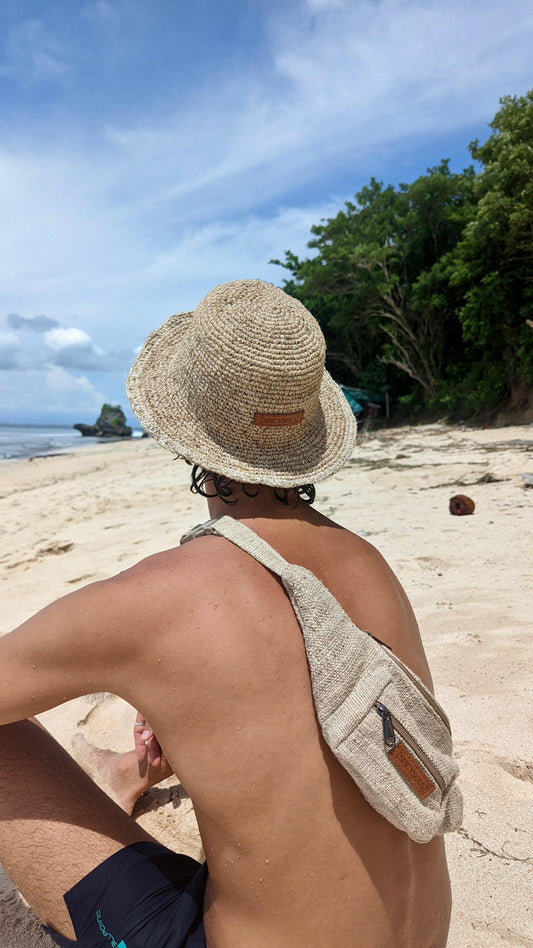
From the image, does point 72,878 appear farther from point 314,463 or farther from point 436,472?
point 436,472

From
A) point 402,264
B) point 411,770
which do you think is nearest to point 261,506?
point 411,770

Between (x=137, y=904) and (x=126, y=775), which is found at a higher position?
(x=137, y=904)

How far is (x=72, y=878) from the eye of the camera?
1.10 m

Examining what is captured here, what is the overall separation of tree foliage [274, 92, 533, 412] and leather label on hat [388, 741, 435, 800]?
496 inches

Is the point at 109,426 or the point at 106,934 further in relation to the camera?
the point at 109,426

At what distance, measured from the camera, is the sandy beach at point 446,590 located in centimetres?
147

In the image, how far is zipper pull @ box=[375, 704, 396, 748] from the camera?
95 cm

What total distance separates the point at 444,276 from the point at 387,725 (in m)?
16.0

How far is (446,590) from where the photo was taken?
304 cm

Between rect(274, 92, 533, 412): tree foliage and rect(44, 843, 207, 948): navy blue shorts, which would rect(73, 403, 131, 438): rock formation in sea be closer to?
rect(274, 92, 533, 412): tree foliage

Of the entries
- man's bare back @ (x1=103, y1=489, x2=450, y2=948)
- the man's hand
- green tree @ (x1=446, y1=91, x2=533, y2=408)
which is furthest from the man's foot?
green tree @ (x1=446, y1=91, x2=533, y2=408)

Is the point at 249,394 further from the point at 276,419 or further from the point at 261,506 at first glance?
the point at 261,506

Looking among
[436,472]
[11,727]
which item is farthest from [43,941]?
[436,472]

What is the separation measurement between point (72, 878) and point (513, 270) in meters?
14.6
